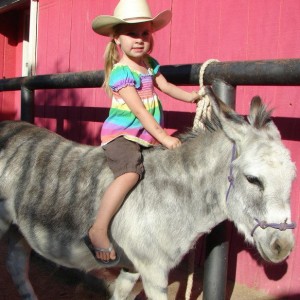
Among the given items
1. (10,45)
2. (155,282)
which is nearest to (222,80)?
(155,282)

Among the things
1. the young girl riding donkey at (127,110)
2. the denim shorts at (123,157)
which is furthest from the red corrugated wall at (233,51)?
the denim shorts at (123,157)

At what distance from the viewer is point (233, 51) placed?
3.87m

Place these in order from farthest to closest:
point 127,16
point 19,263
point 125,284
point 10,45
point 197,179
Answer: point 10,45
point 19,263
point 125,284
point 127,16
point 197,179

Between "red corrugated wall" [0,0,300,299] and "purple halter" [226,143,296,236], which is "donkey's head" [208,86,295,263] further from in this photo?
"red corrugated wall" [0,0,300,299]

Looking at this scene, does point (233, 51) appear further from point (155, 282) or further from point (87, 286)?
point (87, 286)

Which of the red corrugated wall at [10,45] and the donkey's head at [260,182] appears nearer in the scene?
the donkey's head at [260,182]

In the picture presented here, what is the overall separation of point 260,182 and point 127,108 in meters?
1.05

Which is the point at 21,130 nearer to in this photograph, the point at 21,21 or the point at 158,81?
the point at 158,81

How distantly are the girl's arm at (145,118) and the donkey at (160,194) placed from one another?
0.44 feet

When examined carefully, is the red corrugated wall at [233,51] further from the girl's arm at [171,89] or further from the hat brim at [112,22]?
the hat brim at [112,22]

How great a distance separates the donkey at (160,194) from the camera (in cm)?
228

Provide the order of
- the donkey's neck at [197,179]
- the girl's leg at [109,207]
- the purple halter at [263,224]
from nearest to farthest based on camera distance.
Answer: the purple halter at [263,224]
the donkey's neck at [197,179]
the girl's leg at [109,207]

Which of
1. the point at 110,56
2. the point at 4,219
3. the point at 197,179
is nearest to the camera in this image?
the point at 197,179

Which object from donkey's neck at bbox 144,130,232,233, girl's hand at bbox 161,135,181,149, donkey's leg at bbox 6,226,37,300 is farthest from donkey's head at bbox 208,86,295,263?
donkey's leg at bbox 6,226,37,300
